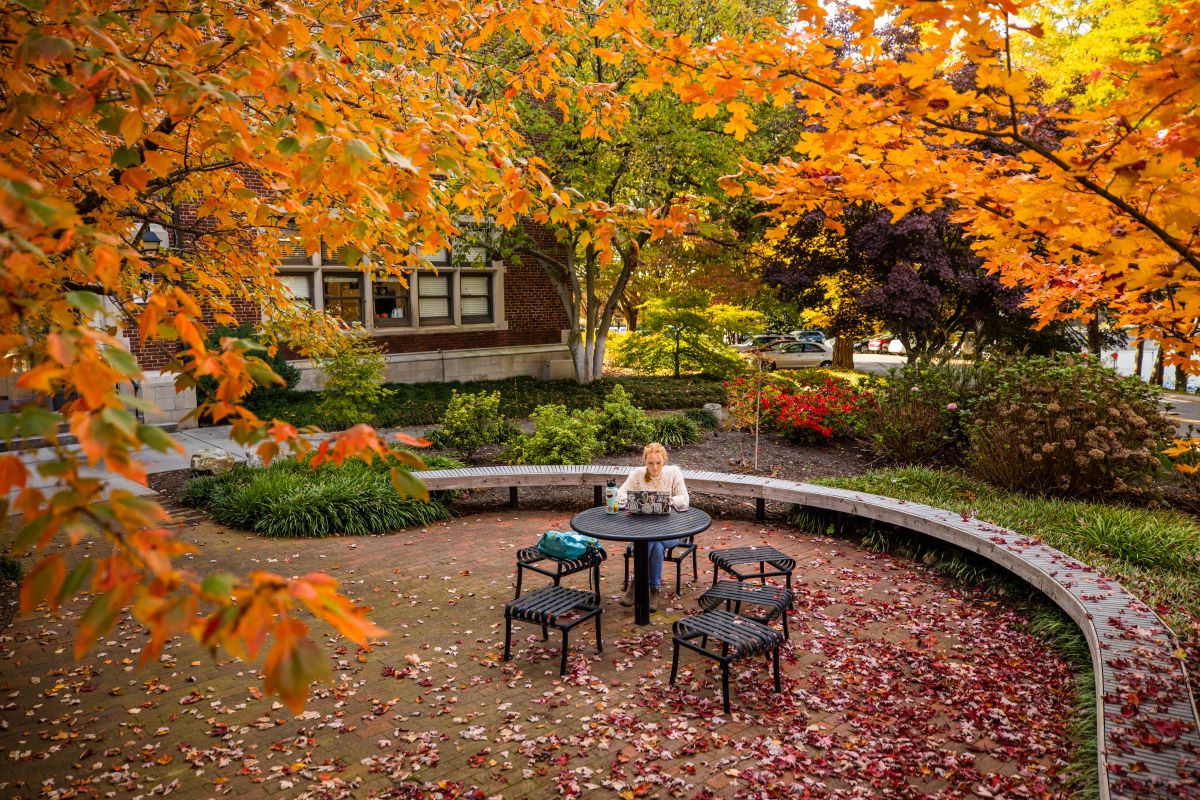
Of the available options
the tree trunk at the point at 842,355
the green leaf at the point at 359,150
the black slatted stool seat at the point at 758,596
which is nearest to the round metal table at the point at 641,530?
the black slatted stool seat at the point at 758,596

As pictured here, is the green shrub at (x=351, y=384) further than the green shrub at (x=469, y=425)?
Yes

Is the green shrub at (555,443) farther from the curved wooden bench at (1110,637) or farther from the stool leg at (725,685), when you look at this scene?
the stool leg at (725,685)

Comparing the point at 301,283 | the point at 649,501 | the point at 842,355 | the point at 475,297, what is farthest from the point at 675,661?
the point at 842,355

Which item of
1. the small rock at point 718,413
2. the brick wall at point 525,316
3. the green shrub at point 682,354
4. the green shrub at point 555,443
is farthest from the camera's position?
the green shrub at point 682,354

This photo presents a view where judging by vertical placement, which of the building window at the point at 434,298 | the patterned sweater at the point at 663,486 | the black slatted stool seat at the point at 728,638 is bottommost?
the black slatted stool seat at the point at 728,638

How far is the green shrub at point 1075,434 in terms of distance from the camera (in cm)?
848

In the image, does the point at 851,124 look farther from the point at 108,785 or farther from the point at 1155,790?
the point at 108,785

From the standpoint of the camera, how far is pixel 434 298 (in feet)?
64.1

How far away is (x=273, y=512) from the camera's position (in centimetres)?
854

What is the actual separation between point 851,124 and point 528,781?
3.62 metres

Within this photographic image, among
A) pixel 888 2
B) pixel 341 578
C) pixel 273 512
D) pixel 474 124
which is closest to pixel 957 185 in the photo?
pixel 888 2

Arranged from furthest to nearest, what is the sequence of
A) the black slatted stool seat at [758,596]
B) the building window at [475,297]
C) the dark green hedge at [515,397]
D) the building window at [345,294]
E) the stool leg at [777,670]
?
the building window at [475,297], the building window at [345,294], the dark green hedge at [515,397], the black slatted stool seat at [758,596], the stool leg at [777,670]

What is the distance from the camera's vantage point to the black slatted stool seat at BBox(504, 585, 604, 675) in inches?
208

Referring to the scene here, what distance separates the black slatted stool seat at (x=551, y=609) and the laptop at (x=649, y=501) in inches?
37.3
